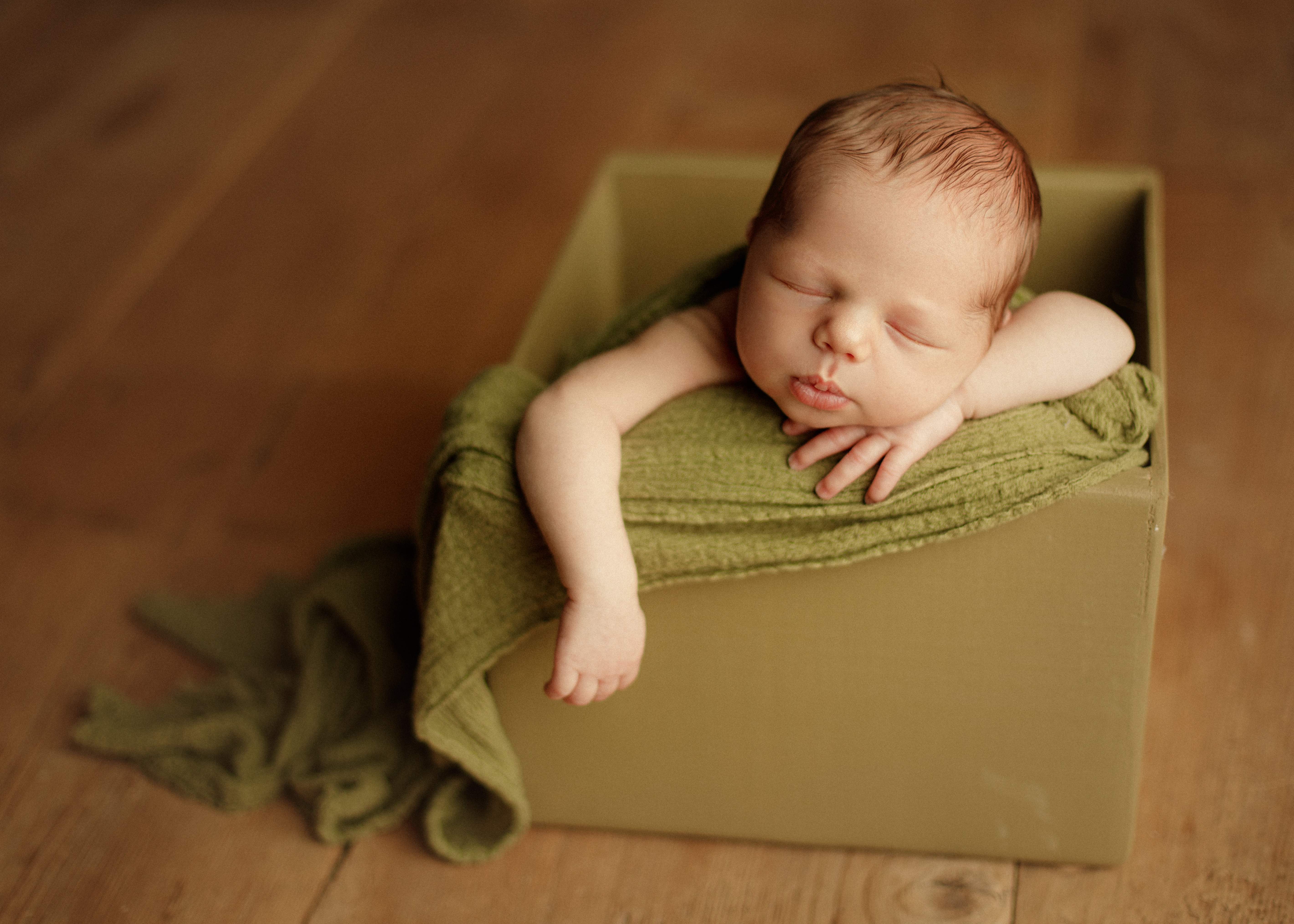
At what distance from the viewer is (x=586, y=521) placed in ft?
2.29

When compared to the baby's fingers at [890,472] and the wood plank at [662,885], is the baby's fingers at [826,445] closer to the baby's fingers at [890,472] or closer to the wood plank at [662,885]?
the baby's fingers at [890,472]

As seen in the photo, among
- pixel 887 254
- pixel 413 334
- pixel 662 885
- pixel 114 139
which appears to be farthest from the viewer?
pixel 114 139

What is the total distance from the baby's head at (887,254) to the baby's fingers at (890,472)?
0.7 inches

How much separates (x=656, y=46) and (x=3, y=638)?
1.39 metres

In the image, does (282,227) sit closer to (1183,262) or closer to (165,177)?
(165,177)

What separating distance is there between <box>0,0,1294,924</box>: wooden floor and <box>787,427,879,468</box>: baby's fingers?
33 cm

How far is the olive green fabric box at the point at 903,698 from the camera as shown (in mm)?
713

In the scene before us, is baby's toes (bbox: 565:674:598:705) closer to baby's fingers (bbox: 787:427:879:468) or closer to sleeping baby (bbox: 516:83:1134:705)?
sleeping baby (bbox: 516:83:1134:705)

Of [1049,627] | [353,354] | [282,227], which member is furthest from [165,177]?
[1049,627]

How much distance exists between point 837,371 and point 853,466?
0.06 m

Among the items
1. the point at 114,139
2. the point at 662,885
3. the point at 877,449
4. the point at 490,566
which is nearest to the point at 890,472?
the point at 877,449

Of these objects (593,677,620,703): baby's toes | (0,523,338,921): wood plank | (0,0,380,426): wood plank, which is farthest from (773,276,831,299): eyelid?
(0,0,380,426): wood plank

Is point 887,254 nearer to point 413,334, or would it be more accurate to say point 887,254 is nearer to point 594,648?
point 594,648

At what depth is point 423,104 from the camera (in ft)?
6.30
